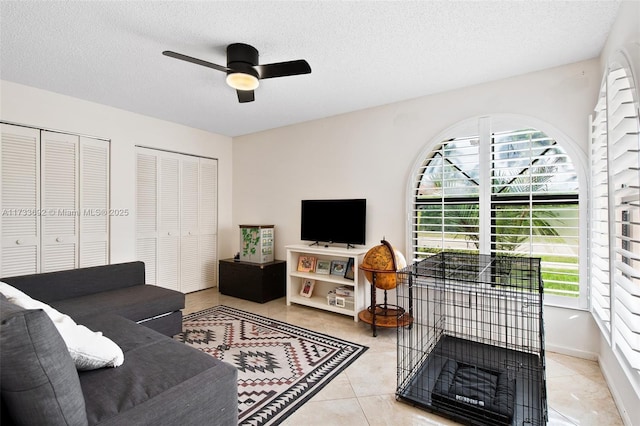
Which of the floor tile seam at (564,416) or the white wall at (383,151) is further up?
the white wall at (383,151)

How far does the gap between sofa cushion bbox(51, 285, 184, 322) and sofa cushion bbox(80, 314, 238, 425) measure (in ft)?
3.21

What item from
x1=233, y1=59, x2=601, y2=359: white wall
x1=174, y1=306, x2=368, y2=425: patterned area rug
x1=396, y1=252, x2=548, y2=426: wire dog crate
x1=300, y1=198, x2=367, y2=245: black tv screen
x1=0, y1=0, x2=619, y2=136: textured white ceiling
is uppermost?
x1=0, y1=0, x2=619, y2=136: textured white ceiling

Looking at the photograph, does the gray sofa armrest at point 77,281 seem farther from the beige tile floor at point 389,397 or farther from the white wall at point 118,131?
the beige tile floor at point 389,397

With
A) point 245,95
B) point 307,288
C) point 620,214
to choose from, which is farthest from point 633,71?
point 307,288

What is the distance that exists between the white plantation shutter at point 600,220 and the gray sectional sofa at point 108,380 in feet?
8.06

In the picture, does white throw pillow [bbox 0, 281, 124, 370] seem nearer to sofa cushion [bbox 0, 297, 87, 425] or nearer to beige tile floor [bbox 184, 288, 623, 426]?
sofa cushion [bbox 0, 297, 87, 425]

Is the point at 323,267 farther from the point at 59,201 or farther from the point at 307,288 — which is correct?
the point at 59,201

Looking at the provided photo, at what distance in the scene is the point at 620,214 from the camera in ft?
6.51

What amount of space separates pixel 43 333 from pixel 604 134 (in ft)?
10.3

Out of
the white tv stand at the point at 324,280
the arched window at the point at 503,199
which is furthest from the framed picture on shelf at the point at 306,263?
the arched window at the point at 503,199

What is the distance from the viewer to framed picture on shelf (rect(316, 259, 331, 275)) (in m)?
3.94

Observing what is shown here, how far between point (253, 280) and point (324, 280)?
3.45ft

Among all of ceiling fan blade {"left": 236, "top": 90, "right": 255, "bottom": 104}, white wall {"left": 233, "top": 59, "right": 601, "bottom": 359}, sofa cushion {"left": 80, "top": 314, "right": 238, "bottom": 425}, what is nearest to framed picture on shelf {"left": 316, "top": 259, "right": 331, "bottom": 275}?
white wall {"left": 233, "top": 59, "right": 601, "bottom": 359}

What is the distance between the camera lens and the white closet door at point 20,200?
9.86 ft
